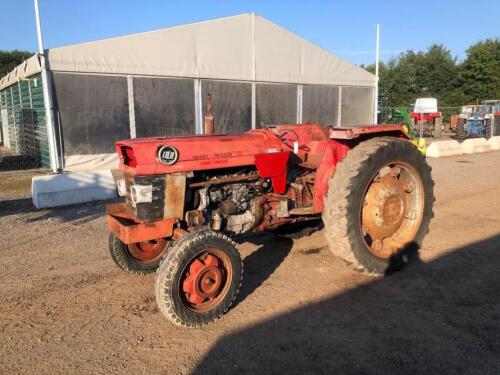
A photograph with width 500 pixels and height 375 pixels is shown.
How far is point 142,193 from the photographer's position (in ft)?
10.9

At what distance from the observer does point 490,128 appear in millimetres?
20656

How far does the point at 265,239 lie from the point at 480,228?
2.96m

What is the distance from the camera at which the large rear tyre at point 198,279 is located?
10.2ft

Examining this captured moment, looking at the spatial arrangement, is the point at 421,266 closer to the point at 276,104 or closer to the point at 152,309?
the point at 152,309

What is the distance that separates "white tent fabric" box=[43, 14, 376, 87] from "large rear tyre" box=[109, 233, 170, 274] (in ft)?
20.2

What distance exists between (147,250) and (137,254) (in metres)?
0.11

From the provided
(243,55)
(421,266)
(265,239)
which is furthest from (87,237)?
(243,55)

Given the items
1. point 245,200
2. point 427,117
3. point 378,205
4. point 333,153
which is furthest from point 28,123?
point 427,117

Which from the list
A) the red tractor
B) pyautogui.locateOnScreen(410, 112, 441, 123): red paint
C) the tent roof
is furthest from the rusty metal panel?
pyautogui.locateOnScreen(410, 112, 441, 123): red paint

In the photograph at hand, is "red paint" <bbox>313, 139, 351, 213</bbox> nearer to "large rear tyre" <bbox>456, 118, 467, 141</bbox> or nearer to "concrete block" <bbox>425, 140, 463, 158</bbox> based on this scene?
"concrete block" <bbox>425, 140, 463, 158</bbox>

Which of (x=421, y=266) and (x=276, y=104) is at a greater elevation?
(x=276, y=104)

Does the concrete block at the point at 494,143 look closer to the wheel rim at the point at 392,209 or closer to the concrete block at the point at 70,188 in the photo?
the wheel rim at the point at 392,209

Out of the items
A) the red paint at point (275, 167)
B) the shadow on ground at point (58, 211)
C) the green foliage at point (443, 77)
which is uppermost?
the green foliage at point (443, 77)

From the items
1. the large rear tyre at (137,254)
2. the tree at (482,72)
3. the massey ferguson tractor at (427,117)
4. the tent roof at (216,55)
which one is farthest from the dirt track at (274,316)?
the tree at (482,72)
